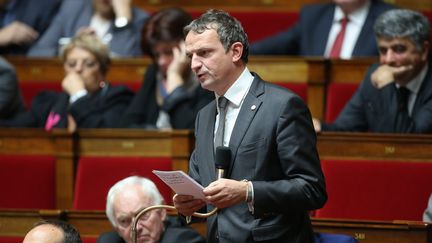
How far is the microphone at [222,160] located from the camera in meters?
1.07

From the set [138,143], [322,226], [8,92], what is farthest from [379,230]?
[8,92]

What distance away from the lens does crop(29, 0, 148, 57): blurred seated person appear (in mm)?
2143

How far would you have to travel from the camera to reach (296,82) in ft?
6.26

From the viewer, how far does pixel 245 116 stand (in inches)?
42.9

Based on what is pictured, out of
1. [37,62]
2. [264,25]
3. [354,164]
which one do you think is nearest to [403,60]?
[354,164]

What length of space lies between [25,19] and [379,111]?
1024 mm

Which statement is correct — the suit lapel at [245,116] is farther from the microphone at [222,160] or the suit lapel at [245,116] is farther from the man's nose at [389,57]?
the man's nose at [389,57]

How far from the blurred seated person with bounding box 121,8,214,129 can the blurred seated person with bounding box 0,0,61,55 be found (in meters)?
0.50

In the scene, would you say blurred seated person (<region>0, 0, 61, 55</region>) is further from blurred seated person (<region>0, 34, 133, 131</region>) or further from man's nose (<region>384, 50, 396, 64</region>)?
man's nose (<region>384, 50, 396, 64</region>)

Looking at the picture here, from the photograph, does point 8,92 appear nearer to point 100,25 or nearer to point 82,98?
point 82,98

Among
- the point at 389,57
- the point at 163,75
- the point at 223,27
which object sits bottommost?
the point at 163,75

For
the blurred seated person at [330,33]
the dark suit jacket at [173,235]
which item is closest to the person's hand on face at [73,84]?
the blurred seated person at [330,33]

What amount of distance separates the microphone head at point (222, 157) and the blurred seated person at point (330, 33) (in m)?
0.92

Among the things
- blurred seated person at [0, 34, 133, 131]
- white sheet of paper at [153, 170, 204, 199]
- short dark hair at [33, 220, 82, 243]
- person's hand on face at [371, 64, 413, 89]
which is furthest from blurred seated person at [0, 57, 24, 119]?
white sheet of paper at [153, 170, 204, 199]
